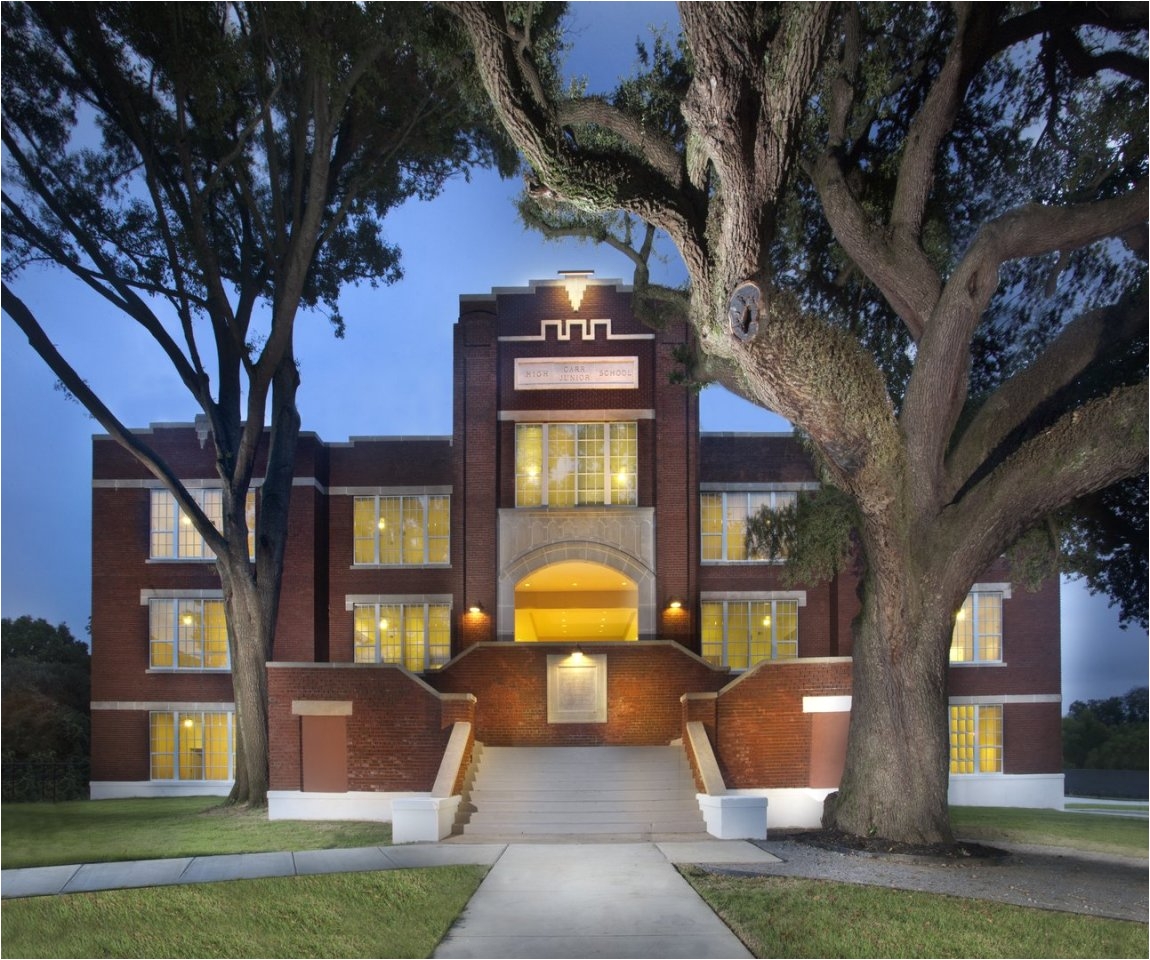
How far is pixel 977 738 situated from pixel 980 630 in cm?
274

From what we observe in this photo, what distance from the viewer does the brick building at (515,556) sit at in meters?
25.3

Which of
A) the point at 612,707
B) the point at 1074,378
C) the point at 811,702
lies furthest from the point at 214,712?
the point at 1074,378

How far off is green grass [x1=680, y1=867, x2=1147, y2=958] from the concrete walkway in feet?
1.20

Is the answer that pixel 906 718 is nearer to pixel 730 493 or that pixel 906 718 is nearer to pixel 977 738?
pixel 730 493

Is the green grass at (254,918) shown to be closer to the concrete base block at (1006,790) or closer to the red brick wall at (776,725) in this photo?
the red brick wall at (776,725)

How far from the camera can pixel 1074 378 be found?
47.7 feet

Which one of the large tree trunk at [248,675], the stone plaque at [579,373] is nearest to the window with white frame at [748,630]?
the stone plaque at [579,373]

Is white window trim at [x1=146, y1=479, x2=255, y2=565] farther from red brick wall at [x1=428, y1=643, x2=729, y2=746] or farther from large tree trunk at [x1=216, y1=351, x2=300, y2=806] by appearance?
red brick wall at [x1=428, y1=643, x2=729, y2=746]

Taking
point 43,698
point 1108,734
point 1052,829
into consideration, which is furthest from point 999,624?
point 43,698

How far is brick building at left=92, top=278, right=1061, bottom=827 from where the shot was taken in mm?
25266

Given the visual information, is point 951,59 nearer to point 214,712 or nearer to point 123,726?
point 214,712

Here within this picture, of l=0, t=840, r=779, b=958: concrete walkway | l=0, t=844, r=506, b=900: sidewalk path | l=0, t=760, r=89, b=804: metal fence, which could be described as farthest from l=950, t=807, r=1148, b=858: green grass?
l=0, t=760, r=89, b=804: metal fence

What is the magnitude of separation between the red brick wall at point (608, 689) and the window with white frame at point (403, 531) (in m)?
6.19

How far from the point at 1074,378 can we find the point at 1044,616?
14.3 m
